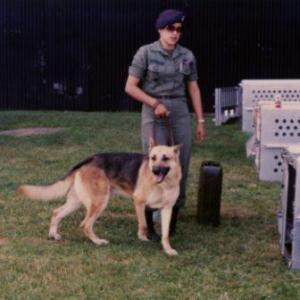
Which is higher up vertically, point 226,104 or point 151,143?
point 151,143

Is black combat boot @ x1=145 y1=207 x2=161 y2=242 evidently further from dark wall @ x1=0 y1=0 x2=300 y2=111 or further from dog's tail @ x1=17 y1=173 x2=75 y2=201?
dark wall @ x1=0 y1=0 x2=300 y2=111

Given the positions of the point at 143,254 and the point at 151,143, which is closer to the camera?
the point at 143,254

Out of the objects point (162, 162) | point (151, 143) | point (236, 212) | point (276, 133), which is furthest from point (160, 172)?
point (276, 133)

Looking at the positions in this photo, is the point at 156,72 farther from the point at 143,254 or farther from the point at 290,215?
the point at 290,215

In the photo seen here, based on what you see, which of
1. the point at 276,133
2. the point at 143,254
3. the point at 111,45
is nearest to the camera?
the point at 143,254

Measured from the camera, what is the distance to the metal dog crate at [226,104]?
47.1 ft

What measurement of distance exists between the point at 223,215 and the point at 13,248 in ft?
7.25

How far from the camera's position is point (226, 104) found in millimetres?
14758

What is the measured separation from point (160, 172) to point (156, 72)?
37.5 inches

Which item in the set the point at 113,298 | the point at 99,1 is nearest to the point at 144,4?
the point at 99,1

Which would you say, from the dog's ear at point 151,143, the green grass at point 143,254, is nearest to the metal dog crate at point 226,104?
the green grass at point 143,254

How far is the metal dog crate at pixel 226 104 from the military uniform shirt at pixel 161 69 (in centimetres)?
803

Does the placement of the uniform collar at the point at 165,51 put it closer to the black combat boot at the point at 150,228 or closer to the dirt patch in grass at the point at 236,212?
the black combat boot at the point at 150,228

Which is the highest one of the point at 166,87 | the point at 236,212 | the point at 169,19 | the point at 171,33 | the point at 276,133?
the point at 169,19
